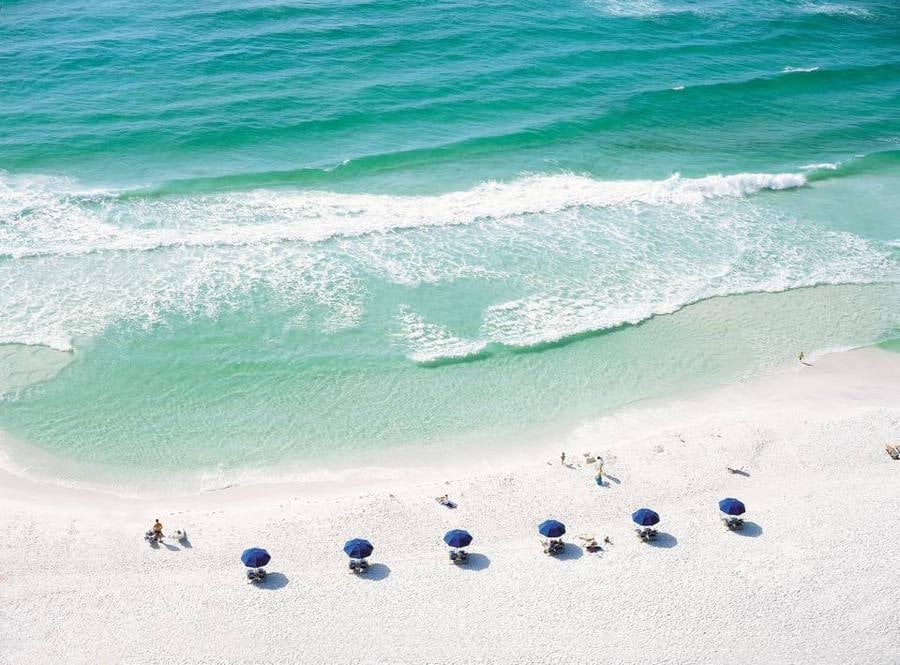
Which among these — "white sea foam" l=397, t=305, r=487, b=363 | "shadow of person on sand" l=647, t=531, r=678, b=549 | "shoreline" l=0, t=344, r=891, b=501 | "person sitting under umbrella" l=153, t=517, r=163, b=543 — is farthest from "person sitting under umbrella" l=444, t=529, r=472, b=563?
"white sea foam" l=397, t=305, r=487, b=363

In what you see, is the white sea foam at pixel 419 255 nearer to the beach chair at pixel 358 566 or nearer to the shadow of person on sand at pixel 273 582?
the beach chair at pixel 358 566

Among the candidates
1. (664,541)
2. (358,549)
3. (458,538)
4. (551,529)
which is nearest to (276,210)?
(358,549)

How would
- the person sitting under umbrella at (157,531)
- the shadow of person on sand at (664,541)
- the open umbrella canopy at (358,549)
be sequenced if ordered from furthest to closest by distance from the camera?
1. the shadow of person on sand at (664,541)
2. the person sitting under umbrella at (157,531)
3. the open umbrella canopy at (358,549)

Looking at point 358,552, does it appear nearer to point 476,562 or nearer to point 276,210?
point 476,562

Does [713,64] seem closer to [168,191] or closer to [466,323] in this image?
[466,323]

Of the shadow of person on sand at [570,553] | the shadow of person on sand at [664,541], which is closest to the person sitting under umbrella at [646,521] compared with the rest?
the shadow of person on sand at [664,541]

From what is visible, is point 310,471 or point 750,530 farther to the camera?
point 310,471
